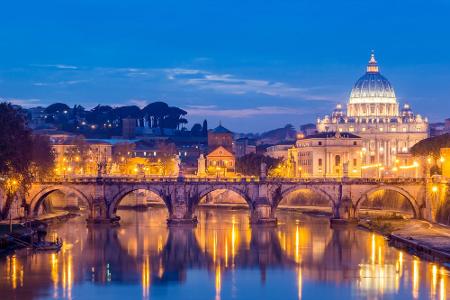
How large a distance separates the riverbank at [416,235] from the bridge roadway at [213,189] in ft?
9.17

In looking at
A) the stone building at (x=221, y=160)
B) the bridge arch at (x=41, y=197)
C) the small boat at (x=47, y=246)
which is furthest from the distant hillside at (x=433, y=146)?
the stone building at (x=221, y=160)

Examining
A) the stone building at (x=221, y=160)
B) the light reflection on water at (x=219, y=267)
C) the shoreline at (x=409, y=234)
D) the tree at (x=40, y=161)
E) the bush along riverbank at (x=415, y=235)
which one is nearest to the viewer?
the light reflection on water at (x=219, y=267)

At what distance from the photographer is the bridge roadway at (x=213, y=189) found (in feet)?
316

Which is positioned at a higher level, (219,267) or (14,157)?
(14,157)

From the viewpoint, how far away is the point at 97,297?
56438mm

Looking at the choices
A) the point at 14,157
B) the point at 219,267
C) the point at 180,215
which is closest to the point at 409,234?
the point at 219,267

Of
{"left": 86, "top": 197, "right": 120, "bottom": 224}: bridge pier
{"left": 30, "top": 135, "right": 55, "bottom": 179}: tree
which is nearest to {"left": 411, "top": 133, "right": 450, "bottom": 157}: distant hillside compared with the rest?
{"left": 86, "top": 197, "right": 120, "bottom": 224}: bridge pier

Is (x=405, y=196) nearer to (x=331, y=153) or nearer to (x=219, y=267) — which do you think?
(x=219, y=267)

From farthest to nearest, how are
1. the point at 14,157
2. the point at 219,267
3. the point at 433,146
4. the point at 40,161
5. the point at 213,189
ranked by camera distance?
the point at 433,146 < the point at 40,161 < the point at 213,189 < the point at 14,157 < the point at 219,267

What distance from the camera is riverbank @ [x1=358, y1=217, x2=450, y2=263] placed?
69.1 meters

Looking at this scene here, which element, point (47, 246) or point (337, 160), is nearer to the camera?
point (47, 246)

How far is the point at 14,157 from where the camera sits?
267 ft

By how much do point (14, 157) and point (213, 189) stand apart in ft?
72.4

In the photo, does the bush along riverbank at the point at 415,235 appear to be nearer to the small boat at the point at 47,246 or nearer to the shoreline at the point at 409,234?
the shoreline at the point at 409,234
